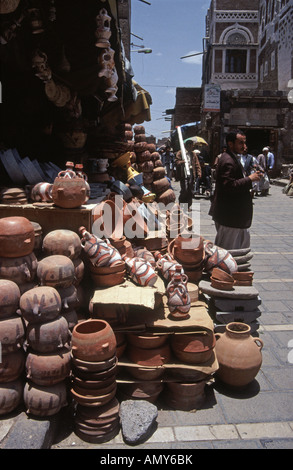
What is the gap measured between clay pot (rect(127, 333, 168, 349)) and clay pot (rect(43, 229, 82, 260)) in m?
0.79

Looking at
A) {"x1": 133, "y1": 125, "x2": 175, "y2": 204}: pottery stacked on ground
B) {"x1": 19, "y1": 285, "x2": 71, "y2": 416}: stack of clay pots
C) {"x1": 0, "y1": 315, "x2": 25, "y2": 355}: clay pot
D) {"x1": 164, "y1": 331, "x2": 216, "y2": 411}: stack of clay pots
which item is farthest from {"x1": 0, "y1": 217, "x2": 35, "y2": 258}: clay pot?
{"x1": 133, "y1": 125, "x2": 175, "y2": 204}: pottery stacked on ground

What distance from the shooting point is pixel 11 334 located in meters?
2.55

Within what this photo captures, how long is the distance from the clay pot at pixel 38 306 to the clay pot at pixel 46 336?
44 mm

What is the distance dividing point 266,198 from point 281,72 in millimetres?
13950

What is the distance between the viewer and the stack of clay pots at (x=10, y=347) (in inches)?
100

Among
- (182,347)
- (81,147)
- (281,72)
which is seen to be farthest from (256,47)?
(182,347)

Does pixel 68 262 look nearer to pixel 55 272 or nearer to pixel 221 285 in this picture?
pixel 55 272

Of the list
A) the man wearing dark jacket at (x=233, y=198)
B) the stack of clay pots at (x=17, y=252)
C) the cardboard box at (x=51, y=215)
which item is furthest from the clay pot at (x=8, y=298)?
the man wearing dark jacket at (x=233, y=198)

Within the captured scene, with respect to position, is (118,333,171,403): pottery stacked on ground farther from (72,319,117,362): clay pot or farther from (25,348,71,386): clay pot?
(25,348,71,386): clay pot

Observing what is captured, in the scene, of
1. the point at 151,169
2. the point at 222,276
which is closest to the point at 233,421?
the point at 222,276

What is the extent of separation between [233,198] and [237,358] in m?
1.86

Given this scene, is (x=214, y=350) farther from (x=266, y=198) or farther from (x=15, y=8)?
(x=266, y=198)

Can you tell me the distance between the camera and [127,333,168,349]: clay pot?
9.73 ft

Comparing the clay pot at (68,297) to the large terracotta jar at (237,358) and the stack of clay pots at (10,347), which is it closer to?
the stack of clay pots at (10,347)
